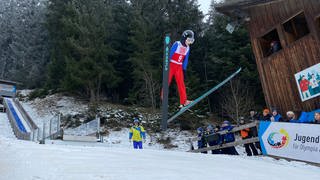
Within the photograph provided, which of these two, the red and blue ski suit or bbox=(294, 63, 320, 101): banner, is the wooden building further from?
the red and blue ski suit

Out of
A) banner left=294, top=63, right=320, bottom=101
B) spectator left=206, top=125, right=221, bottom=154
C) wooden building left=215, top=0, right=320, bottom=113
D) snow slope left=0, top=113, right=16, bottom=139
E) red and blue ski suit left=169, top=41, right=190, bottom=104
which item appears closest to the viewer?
red and blue ski suit left=169, top=41, right=190, bottom=104

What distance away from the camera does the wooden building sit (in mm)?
13461

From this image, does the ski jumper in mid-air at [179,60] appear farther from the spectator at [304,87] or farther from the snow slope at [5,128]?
the snow slope at [5,128]

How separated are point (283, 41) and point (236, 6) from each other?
8.52 ft

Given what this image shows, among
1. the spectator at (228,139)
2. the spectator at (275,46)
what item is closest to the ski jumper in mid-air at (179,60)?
the spectator at (228,139)

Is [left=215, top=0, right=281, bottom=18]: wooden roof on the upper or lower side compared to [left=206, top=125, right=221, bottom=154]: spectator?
upper

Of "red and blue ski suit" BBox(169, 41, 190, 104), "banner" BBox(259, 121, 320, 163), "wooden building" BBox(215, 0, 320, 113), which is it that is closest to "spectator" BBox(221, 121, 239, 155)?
"banner" BBox(259, 121, 320, 163)

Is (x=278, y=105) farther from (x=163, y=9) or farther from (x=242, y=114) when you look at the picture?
(x=163, y=9)

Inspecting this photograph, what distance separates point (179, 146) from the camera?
25656 mm

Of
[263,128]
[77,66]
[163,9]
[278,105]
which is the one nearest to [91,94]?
[77,66]

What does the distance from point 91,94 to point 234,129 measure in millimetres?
22479

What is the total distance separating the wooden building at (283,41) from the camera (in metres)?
13.5

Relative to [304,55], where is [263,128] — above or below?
below

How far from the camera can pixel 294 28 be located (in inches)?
601
